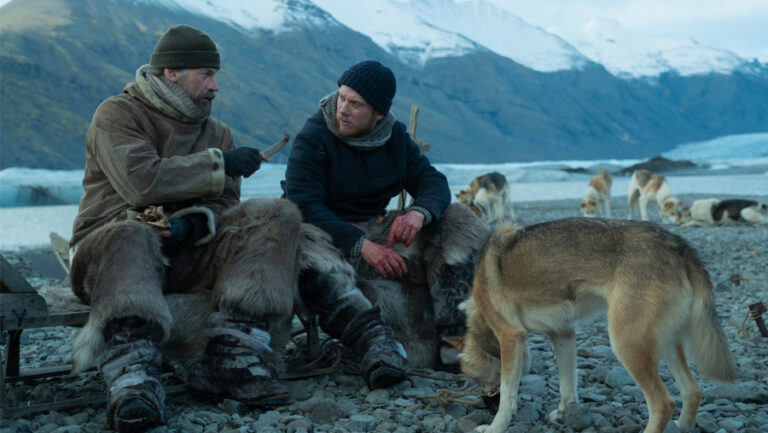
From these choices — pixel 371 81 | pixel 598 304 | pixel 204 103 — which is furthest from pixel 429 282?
pixel 204 103

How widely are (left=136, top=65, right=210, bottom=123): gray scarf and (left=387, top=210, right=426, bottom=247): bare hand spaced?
1.52m


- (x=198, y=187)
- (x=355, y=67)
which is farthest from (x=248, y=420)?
(x=355, y=67)

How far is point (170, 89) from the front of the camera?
15.6ft

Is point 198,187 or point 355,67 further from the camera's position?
point 355,67

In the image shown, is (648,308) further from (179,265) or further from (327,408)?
(179,265)

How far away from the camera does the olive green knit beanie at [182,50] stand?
4.77m

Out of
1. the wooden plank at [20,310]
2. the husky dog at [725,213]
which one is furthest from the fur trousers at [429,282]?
the husky dog at [725,213]

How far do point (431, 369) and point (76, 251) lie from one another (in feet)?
8.03

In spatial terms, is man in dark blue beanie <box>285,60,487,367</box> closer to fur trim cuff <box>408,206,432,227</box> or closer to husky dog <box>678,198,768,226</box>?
fur trim cuff <box>408,206,432,227</box>

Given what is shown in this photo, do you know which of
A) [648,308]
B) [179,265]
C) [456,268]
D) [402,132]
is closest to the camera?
[648,308]

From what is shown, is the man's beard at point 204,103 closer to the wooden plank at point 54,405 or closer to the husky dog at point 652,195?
the wooden plank at point 54,405

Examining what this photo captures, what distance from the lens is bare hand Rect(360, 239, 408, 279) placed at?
4910mm

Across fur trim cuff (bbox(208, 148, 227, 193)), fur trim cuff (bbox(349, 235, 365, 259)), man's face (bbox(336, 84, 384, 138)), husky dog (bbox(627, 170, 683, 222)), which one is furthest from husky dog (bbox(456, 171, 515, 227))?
fur trim cuff (bbox(208, 148, 227, 193))

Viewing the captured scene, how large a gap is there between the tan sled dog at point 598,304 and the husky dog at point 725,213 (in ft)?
60.1
